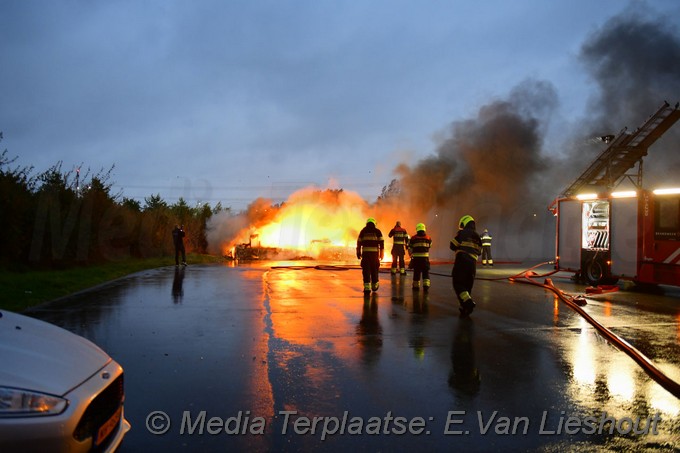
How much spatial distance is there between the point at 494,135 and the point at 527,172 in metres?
3.05

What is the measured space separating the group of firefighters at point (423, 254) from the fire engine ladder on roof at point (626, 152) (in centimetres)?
1306

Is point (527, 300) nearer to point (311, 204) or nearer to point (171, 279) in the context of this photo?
point (171, 279)

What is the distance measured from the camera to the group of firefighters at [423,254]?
911 centimetres

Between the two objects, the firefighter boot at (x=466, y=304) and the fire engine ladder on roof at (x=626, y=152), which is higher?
the fire engine ladder on roof at (x=626, y=152)

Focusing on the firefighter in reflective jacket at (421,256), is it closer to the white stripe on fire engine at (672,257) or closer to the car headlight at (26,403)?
the white stripe on fire engine at (672,257)

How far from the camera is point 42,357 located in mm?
2914

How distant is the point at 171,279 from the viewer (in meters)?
15.8

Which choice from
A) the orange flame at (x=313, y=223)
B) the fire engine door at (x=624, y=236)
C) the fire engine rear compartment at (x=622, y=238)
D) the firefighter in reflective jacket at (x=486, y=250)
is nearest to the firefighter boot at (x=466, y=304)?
the fire engine rear compartment at (x=622, y=238)

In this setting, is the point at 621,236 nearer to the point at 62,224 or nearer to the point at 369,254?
the point at 369,254

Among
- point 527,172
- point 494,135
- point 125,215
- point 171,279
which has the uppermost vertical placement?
point 494,135

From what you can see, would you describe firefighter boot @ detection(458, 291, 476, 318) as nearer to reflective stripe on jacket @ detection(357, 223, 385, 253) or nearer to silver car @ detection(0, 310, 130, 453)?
reflective stripe on jacket @ detection(357, 223, 385, 253)

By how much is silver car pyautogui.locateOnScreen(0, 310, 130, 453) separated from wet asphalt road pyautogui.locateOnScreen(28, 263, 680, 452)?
72cm

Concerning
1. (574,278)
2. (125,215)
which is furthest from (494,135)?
(125,215)

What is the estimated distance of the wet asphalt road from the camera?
149 inches
